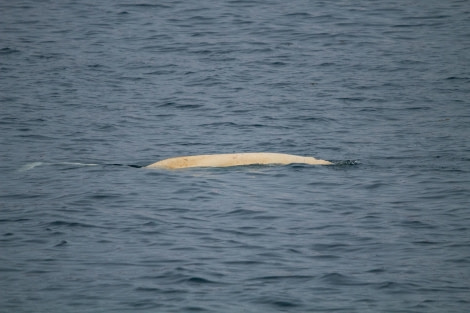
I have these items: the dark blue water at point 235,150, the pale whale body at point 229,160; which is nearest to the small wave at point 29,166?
the dark blue water at point 235,150

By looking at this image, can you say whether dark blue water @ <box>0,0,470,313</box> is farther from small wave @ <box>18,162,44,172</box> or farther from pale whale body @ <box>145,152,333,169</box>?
pale whale body @ <box>145,152,333,169</box>

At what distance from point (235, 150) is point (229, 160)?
6.16 feet

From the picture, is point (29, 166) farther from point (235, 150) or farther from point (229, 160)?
point (235, 150)

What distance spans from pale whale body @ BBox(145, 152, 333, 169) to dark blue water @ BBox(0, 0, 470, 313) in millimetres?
251

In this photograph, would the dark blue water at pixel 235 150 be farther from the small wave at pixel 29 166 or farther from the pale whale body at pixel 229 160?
the pale whale body at pixel 229 160

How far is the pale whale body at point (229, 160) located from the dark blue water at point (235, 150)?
9.9 inches

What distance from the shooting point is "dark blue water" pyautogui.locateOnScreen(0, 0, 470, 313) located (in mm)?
10570

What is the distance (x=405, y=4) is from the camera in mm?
33094

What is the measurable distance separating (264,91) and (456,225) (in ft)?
39.6

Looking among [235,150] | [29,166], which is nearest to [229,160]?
[235,150]

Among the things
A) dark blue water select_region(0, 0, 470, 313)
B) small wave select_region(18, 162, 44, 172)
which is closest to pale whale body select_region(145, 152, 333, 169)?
dark blue water select_region(0, 0, 470, 313)

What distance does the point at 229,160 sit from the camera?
16516 millimetres

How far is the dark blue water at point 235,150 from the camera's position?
10.6 m

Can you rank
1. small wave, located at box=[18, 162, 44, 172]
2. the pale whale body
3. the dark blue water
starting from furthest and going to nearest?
1. small wave, located at box=[18, 162, 44, 172]
2. the pale whale body
3. the dark blue water
